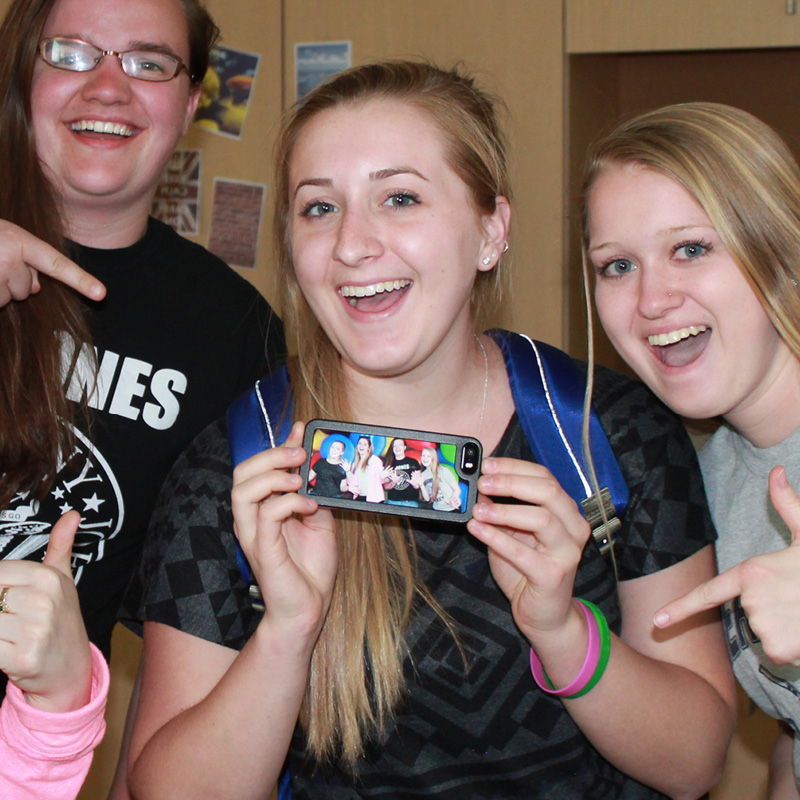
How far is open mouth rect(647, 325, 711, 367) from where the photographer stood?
3.80 ft

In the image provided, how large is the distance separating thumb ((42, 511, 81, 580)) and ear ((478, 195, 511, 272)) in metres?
0.65

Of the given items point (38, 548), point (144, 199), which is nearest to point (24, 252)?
point (144, 199)

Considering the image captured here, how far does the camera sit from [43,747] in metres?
0.94

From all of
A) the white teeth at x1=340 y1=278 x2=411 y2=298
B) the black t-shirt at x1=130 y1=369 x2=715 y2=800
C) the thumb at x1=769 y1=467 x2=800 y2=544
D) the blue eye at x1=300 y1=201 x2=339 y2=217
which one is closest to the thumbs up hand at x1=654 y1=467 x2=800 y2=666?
the thumb at x1=769 y1=467 x2=800 y2=544

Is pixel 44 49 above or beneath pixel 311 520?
above

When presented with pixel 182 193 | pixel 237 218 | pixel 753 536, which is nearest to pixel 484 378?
pixel 753 536

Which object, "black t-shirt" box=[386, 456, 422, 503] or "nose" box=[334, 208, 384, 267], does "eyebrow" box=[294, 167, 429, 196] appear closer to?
"nose" box=[334, 208, 384, 267]

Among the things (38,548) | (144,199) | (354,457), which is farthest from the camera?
(144,199)

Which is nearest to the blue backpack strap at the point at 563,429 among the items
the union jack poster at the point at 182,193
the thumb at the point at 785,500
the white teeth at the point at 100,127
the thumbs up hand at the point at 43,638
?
the thumb at the point at 785,500

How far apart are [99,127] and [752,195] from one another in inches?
38.0

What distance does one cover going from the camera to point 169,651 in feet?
3.72

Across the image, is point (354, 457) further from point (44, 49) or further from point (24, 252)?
point (44, 49)

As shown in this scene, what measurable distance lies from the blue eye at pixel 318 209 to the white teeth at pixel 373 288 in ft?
0.37

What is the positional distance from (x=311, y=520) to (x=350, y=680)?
0.68 ft
